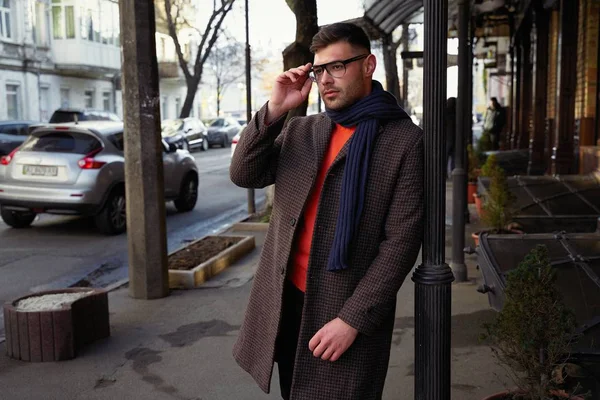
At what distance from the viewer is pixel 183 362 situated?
17.4 feet

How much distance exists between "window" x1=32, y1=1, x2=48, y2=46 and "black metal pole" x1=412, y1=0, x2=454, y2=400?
3564 centimetres

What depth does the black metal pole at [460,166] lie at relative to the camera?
7.56m

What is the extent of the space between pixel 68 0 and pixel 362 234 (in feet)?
123

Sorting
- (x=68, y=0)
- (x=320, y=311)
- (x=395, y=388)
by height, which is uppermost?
(x=68, y=0)

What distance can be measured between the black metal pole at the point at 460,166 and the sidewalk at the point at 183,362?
597 mm

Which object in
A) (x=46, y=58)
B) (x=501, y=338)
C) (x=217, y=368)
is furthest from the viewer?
(x=46, y=58)

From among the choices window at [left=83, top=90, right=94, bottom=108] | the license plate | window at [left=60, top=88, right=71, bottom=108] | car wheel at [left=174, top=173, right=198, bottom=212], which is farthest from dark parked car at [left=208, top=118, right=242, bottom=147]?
the license plate

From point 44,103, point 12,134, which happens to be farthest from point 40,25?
point 12,134

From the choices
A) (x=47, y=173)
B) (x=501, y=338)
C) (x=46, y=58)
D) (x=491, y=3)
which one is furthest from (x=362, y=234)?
(x=46, y=58)

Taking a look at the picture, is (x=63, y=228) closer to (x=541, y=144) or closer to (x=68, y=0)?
(x=541, y=144)

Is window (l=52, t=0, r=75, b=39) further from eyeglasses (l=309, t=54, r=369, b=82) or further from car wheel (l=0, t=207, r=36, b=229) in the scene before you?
eyeglasses (l=309, t=54, r=369, b=82)

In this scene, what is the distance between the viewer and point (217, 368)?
5.20m

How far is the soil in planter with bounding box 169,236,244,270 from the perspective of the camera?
26.7ft

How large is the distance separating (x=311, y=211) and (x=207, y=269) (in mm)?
5309
